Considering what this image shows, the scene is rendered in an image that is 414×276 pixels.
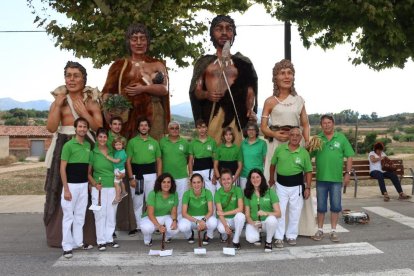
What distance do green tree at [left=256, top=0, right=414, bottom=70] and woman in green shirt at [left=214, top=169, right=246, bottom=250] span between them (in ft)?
13.2

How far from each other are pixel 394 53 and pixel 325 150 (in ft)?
12.5

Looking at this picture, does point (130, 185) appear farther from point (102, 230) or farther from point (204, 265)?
point (204, 265)

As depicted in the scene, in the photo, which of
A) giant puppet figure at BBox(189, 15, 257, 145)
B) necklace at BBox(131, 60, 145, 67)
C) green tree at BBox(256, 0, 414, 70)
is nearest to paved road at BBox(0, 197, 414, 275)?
giant puppet figure at BBox(189, 15, 257, 145)

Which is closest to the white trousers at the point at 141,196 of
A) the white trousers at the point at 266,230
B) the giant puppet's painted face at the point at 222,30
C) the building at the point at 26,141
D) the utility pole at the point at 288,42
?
the white trousers at the point at 266,230

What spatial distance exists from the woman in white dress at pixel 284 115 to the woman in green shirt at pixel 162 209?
1.31 m

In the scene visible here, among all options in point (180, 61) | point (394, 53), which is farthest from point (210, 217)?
point (180, 61)

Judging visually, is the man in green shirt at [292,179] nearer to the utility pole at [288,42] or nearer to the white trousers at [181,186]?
the white trousers at [181,186]

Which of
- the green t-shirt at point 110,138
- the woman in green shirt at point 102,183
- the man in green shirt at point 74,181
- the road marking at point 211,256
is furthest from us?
the green t-shirt at point 110,138

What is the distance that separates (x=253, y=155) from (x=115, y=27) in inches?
186

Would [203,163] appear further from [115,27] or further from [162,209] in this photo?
[115,27]

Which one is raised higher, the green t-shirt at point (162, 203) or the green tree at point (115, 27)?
the green tree at point (115, 27)

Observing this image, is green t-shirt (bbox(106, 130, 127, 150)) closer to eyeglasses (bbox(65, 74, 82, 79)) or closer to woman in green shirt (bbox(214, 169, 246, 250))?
eyeglasses (bbox(65, 74, 82, 79))

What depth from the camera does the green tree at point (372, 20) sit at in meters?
7.52

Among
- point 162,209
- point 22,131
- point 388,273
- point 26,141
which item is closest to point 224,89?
point 162,209
